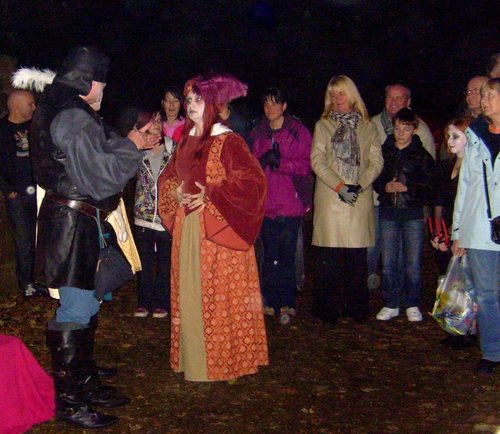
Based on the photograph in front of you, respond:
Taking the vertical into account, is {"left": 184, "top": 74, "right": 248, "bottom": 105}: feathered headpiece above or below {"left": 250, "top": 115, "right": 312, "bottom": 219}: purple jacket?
above

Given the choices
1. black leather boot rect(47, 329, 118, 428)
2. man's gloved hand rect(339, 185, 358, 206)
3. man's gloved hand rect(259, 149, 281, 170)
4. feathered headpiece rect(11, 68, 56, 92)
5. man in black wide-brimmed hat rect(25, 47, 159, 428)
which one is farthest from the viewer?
man's gloved hand rect(259, 149, 281, 170)

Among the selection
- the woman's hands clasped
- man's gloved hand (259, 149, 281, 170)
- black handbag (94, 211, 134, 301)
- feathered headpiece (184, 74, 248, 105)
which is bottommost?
black handbag (94, 211, 134, 301)

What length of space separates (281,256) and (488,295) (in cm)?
195

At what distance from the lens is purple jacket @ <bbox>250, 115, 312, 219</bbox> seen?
598cm

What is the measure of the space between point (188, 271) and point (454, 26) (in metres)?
15.7

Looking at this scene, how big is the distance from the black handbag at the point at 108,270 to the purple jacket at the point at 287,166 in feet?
7.15

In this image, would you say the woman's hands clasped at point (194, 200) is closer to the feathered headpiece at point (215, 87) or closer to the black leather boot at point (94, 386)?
the feathered headpiece at point (215, 87)

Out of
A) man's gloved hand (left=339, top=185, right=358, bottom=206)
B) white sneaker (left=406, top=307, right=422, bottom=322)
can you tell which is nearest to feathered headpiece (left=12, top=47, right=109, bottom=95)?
man's gloved hand (left=339, top=185, right=358, bottom=206)

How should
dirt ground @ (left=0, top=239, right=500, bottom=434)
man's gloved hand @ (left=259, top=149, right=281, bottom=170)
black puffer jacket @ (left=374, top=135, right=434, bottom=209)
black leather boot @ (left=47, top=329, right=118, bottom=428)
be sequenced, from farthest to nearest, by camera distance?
man's gloved hand @ (left=259, top=149, right=281, bottom=170) → black puffer jacket @ (left=374, top=135, right=434, bottom=209) → dirt ground @ (left=0, top=239, right=500, bottom=434) → black leather boot @ (left=47, top=329, right=118, bottom=428)

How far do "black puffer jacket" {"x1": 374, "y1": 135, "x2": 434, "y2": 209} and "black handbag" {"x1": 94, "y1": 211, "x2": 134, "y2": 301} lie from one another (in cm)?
278

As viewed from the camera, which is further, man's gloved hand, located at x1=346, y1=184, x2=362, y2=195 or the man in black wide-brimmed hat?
man's gloved hand, located at x1=346, y1=184, x2=362, y2=195

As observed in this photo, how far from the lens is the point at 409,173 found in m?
5.88

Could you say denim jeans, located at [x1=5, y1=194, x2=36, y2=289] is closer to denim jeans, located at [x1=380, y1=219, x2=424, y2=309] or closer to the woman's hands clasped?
the woman's hands clasped

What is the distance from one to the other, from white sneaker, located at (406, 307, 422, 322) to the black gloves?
1175 mm
